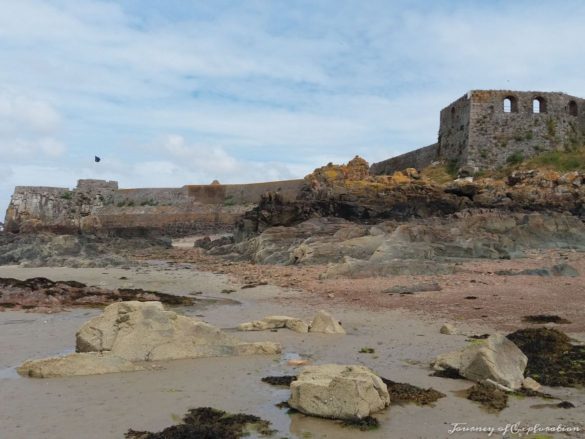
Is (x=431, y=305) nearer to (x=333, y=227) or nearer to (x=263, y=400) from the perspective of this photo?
(x=263, y=400)

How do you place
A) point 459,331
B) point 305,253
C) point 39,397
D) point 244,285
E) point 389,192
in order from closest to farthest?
point 39,397 < point 459,331 < point 244,285 < point 305,253 < point 389,192

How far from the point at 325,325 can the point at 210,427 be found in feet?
11.1

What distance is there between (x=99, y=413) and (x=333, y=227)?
15.3m

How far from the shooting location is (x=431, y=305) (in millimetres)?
8555

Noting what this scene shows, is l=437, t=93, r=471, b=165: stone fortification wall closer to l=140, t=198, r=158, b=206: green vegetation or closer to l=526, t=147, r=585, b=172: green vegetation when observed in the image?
l=526, t=147, r=585, b=172: green vegetation

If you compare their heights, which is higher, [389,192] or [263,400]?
[389,192]

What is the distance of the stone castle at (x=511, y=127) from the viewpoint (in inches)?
1105

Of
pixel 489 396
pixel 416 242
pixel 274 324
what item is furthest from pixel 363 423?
pixel 416 242

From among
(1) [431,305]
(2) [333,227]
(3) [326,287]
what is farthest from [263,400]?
(2) [333,227]

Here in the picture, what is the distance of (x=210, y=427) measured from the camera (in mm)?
3533

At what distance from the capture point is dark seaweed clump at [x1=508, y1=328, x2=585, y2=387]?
4625 millimetres

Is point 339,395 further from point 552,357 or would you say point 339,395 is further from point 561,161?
point 561,161

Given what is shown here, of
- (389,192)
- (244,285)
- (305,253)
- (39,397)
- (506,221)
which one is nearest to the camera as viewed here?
(39,397)

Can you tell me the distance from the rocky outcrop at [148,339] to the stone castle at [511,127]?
24.0m
